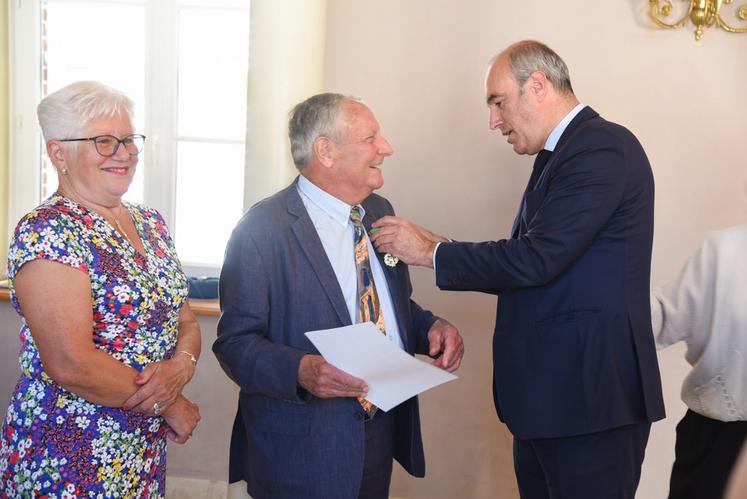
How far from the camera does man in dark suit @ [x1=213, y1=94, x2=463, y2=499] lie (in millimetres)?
1963

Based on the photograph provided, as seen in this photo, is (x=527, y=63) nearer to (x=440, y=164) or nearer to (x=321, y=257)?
(x=321, y=257)

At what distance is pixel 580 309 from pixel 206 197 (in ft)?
7.74

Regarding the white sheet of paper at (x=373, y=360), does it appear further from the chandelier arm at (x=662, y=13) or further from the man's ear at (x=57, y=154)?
the chandelier arm at (x=662, y=13)

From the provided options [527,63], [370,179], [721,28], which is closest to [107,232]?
[370,179]

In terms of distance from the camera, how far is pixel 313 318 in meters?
2.01

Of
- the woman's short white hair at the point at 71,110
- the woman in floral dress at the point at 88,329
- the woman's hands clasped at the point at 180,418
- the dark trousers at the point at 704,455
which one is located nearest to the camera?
the woman in floral dress at the point at 88,329

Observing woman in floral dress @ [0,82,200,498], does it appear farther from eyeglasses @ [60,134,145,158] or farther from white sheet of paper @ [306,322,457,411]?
white sheet of paper @ [306,322,457,411]

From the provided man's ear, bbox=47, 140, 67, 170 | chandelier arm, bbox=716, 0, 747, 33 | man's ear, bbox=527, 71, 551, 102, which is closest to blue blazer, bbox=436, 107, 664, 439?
man's ear, bbox=527, 71, 551, 102

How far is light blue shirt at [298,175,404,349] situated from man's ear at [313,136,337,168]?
0.29 feet

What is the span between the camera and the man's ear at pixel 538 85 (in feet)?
7.06

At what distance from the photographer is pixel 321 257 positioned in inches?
80.1

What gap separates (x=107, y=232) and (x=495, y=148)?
1982mm

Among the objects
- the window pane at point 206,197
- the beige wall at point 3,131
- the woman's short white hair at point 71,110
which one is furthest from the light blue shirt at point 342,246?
the beige wall at point 3,131

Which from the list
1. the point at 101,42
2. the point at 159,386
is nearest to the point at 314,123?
the point at 159,386
